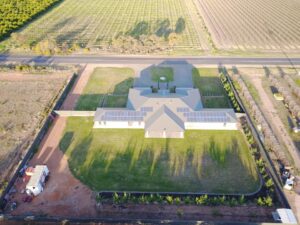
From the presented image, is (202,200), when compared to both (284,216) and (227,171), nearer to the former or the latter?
(227,171)

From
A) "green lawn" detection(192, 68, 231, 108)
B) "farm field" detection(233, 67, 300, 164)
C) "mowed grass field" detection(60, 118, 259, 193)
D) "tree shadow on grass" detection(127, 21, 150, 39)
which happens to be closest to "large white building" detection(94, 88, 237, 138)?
"mowed grass field" detection(60, 118, 259, 193)

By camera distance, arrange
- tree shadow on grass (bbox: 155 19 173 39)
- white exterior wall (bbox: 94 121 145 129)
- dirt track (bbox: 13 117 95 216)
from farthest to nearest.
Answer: tree shadow on grass (bbox: 155 19 173 39) < white exterior wall (bbox: 94 121 145 129) < dirt track (bbox: 13 117 95 216)

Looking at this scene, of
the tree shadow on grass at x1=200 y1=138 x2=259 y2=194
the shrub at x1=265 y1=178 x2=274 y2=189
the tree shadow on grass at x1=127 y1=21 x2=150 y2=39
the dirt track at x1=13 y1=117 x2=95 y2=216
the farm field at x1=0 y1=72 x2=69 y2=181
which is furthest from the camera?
the tree shadow on grass at x1=127 y1=21 x2=150 y2=39

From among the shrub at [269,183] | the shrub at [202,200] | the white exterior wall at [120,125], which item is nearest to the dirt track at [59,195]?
the white exterior wall at [120,125]

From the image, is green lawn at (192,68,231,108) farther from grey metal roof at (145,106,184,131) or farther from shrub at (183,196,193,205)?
shrub at (183,196,193,205)

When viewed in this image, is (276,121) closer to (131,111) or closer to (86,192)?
(131,111)

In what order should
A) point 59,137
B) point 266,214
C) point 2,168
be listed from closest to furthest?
point 266,214 → point 2,168 → point 59,137

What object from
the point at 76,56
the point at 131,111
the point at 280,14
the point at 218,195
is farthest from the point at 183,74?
the point at 280,14
